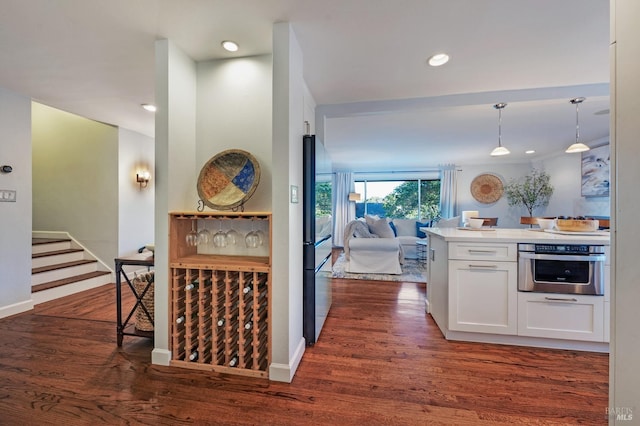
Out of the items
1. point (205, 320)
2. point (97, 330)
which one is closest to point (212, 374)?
point (205, 320)

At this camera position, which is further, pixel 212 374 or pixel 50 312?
pixel 50 312

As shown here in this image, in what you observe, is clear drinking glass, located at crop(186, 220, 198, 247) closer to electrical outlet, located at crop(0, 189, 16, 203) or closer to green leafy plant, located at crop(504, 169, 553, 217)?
electrical outlet, located at crop(0, 189, 16, 203)

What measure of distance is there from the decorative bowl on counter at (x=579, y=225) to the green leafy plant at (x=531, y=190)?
4003 mm

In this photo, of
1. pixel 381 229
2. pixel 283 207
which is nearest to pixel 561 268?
pixel 283 207

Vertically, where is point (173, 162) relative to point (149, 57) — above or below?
below

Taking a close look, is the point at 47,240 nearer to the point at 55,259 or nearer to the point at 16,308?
the point at 55,259

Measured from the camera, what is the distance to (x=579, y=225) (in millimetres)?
2449

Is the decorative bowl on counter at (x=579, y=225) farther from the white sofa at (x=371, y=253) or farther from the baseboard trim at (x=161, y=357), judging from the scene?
the baseboard trim at (x=161, y=357)

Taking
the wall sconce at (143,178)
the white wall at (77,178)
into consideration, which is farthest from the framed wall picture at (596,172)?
the white wall at (77,178)

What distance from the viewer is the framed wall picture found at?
4711 millimetres

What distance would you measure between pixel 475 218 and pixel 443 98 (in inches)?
54.9

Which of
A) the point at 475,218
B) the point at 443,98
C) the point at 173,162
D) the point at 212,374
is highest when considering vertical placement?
the point at 443,98

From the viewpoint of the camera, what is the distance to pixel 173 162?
200 cm

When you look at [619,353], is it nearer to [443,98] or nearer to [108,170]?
[443,98]
